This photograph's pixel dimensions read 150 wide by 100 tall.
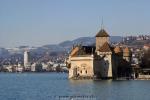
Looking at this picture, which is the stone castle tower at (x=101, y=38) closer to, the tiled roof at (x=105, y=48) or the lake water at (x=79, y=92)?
the tiled roof at (x=105, y=48)

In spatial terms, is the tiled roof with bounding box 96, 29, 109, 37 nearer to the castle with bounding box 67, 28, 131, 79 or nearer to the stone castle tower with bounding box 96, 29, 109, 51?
the stone castle tower with bounding box 96, 29, 109, 51

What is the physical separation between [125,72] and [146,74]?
3.18 m

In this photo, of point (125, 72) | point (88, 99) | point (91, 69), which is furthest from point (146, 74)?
point (88, 99)

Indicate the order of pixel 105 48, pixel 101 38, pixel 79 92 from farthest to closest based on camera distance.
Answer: pixel 101 38, pixel 105 48, pixel 79 92

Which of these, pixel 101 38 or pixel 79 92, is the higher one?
pixel 101 38

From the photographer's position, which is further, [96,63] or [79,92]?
[96,63]

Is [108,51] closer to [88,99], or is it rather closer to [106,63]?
[106,63]

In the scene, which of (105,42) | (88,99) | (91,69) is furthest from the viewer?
(105,42)

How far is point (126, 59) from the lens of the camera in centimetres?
10231

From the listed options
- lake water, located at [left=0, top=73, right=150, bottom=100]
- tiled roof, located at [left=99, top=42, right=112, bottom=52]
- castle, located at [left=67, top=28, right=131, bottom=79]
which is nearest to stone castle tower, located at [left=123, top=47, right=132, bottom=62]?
castle, located at [left=67, top=28, right=131, bottom=79]

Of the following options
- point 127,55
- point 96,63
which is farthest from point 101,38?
point 96,63

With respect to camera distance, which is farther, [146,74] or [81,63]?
[146,74]

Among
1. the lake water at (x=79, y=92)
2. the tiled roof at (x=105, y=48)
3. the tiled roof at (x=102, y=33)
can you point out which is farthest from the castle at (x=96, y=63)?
the lake water at (x=79, y=92)

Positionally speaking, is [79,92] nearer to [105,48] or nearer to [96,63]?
[96,63]
